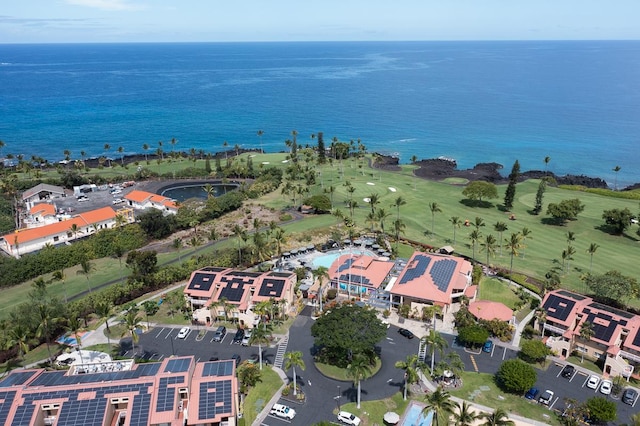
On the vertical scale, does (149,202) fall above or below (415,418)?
above

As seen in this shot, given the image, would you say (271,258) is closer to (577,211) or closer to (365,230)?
(365,230)

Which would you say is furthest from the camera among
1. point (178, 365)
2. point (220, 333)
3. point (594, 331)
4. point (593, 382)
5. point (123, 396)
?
point (220, 333)

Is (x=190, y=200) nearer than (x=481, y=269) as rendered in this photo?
No

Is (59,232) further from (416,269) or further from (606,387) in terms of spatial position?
(606,387)

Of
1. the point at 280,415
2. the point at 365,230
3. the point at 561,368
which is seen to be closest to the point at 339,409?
the point at 280,415

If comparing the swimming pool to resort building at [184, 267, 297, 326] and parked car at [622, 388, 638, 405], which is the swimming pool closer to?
parked car at [622, 388, 638, 405]

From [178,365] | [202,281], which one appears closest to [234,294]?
[202,281]

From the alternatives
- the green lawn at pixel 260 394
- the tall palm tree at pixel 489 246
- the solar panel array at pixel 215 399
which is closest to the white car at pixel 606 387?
the tall palm tree at pixel 489 246

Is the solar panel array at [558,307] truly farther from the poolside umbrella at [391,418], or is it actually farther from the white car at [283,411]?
the white car at [283,411]
